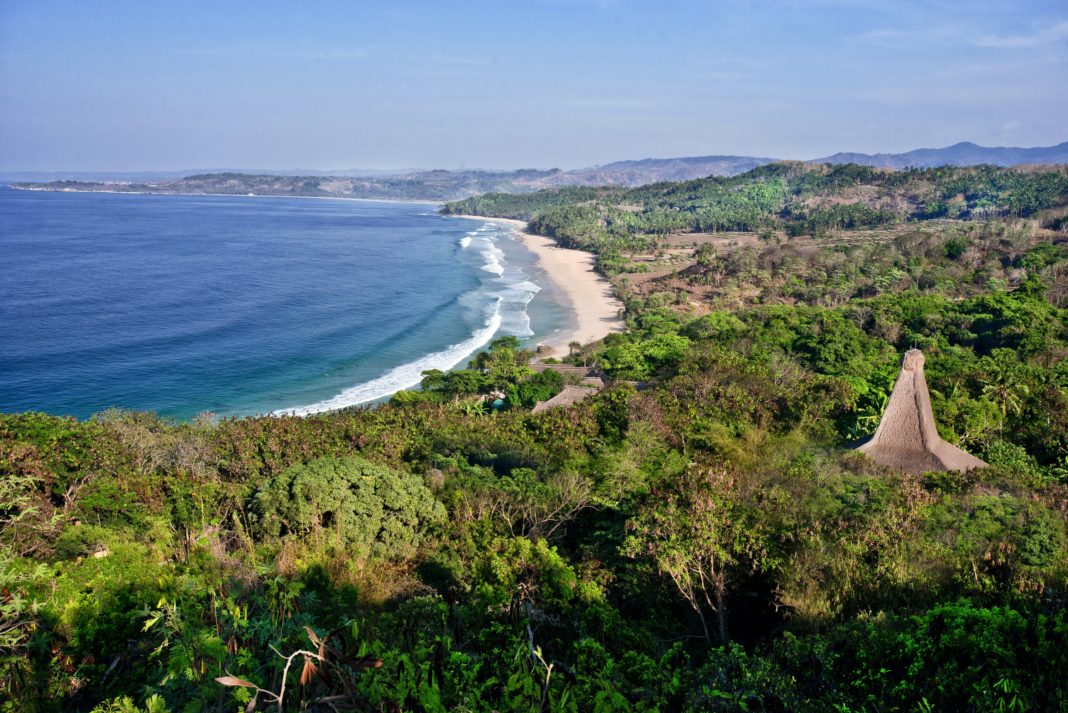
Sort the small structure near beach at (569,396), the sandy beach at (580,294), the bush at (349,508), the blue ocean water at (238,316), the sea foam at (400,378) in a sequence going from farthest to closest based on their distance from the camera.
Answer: the sandy beach at (580,294) < the blue ocean water at (238,316) < the sea foam at (400,378) < the small structure near beach at (569,396) < the bush at (349,508)

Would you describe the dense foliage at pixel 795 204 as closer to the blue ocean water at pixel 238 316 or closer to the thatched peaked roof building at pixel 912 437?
the blue ocean water at pixel 238 316

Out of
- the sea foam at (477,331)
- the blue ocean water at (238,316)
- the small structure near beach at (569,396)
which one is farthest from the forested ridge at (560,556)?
the blue ocean water at (238,316)

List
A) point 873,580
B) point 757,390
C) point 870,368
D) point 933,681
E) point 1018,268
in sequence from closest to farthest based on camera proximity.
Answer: point 933,681, point 873,580, point 757,390, point 870,368, point 1018,268

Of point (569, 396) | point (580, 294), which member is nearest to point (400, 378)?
point (569, 396)

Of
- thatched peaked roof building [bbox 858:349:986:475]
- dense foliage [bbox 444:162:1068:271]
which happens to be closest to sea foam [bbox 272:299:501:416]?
thatched peaked roof building [bbox 858:349:986:475]

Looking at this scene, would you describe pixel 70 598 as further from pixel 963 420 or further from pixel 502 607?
pixel 963 420

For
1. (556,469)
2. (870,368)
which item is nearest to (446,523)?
(556,469)
